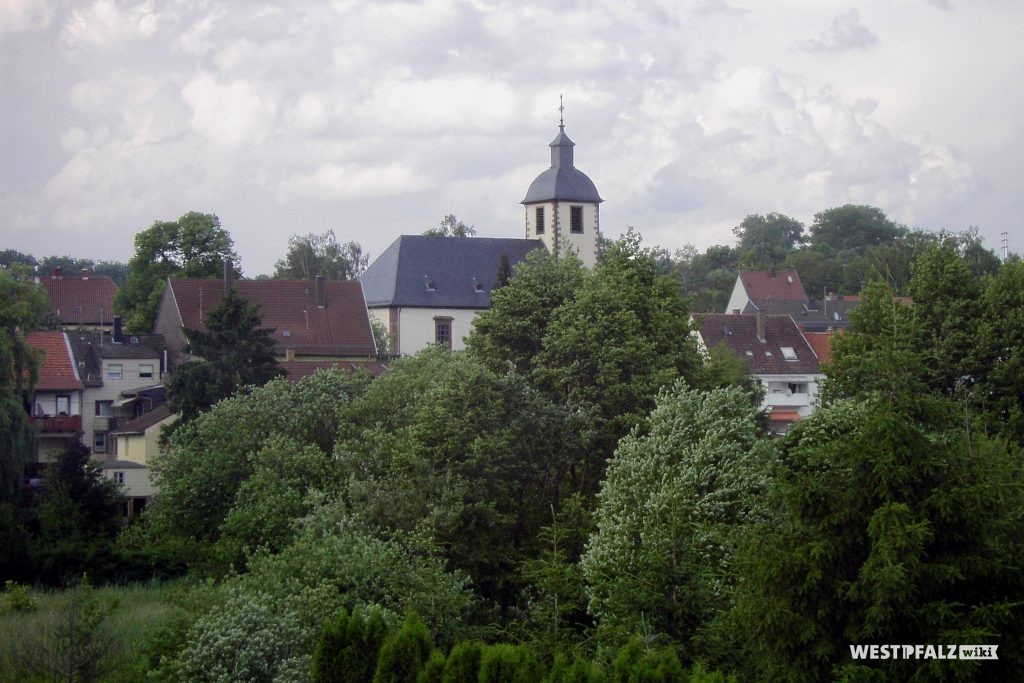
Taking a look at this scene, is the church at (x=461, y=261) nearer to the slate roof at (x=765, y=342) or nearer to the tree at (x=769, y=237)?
the slate roof at (x=765, y=342)

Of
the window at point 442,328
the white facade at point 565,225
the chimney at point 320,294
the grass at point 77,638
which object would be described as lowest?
the grass at point 77,638

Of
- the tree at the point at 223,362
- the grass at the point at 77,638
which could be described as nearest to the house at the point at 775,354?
the tree at the point at 223,362

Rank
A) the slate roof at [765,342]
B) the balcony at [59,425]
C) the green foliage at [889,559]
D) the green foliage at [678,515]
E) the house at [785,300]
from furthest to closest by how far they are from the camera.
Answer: the house at [785,300], the slate roof at [765,342], the balcony at [59,425], the green foliage at [678,515], the green foliage at [889,559]

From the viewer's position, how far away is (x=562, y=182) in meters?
92.1

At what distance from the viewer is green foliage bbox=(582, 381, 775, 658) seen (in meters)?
19.6

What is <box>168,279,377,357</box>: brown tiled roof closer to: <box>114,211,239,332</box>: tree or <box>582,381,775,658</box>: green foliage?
<box>114,211,239,332</box>: tree

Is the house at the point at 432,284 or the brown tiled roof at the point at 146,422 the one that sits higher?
the house at the point at 432,284

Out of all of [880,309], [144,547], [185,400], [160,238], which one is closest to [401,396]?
[144,547]

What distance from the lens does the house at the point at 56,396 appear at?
A: 61469 millimetres

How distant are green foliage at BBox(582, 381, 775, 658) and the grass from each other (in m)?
7.64

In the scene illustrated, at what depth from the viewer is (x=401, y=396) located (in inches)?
1315

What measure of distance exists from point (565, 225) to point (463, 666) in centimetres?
7570

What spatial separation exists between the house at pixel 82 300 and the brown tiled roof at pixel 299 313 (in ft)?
105

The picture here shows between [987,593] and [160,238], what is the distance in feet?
256
